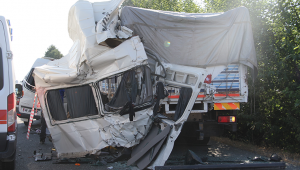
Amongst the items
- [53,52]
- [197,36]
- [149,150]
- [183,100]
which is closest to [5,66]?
[149,150]

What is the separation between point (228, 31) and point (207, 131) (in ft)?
7.66

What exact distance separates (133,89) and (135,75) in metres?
0.26

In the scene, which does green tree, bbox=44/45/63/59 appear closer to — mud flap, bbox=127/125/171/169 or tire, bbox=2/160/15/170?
tire, bbox=2/160/15/170

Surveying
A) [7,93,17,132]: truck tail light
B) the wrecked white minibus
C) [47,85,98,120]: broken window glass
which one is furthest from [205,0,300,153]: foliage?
[7,93,17,132]: truck tail light

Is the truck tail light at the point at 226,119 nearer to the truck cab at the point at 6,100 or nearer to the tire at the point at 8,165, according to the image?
the truck cab at the point at 6,100

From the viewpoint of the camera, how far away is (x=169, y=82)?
495 cm

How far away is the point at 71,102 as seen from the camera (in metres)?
5.12

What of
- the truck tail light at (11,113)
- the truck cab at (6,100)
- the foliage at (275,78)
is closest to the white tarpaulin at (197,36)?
the foliage at (275,78)

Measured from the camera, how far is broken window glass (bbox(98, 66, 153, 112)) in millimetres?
4676

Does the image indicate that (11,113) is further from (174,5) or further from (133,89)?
(174,5)

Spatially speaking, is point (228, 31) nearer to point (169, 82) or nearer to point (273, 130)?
point (169, 82)

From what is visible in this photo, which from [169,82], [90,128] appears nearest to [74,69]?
[90,128]

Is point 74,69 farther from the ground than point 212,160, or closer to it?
farther from the ground

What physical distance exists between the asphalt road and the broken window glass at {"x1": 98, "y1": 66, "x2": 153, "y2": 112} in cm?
128
